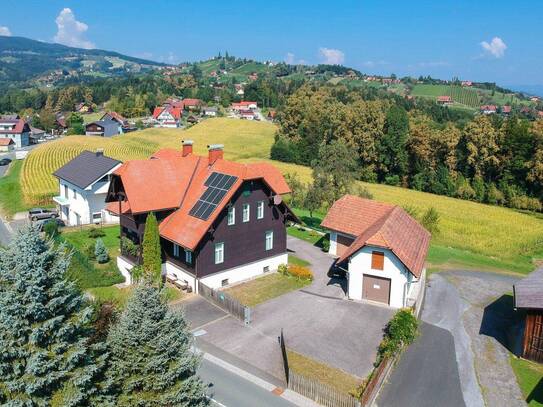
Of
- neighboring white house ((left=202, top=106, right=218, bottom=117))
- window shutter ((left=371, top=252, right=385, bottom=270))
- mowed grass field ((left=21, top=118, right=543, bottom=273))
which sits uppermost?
neighboring white house ((left=202, top=106, right=218, bottom=117))

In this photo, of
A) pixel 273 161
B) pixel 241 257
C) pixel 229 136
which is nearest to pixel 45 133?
pixel 229 136

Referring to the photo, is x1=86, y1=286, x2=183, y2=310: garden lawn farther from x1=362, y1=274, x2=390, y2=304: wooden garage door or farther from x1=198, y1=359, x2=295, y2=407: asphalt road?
x1=362, y1=274, x2=390, y2=304: wooden garage door

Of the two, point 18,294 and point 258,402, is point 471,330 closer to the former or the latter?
point 258,402

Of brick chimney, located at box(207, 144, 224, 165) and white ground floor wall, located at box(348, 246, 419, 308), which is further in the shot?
brick chimney, located at box(207, 144, 224, 165)

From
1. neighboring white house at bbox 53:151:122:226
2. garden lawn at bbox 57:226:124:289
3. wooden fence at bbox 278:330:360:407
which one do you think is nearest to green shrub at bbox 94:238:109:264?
garden lawn at bbox 57:226:124:289

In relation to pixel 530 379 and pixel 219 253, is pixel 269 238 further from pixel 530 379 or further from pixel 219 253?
pixel 530 379

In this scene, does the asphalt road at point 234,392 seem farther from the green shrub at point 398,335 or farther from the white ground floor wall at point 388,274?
the white ground floor wall at point 388,274

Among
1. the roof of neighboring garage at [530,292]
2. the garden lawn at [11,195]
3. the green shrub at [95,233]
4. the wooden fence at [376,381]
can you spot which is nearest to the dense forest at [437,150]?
the green shrub at [95,233]
